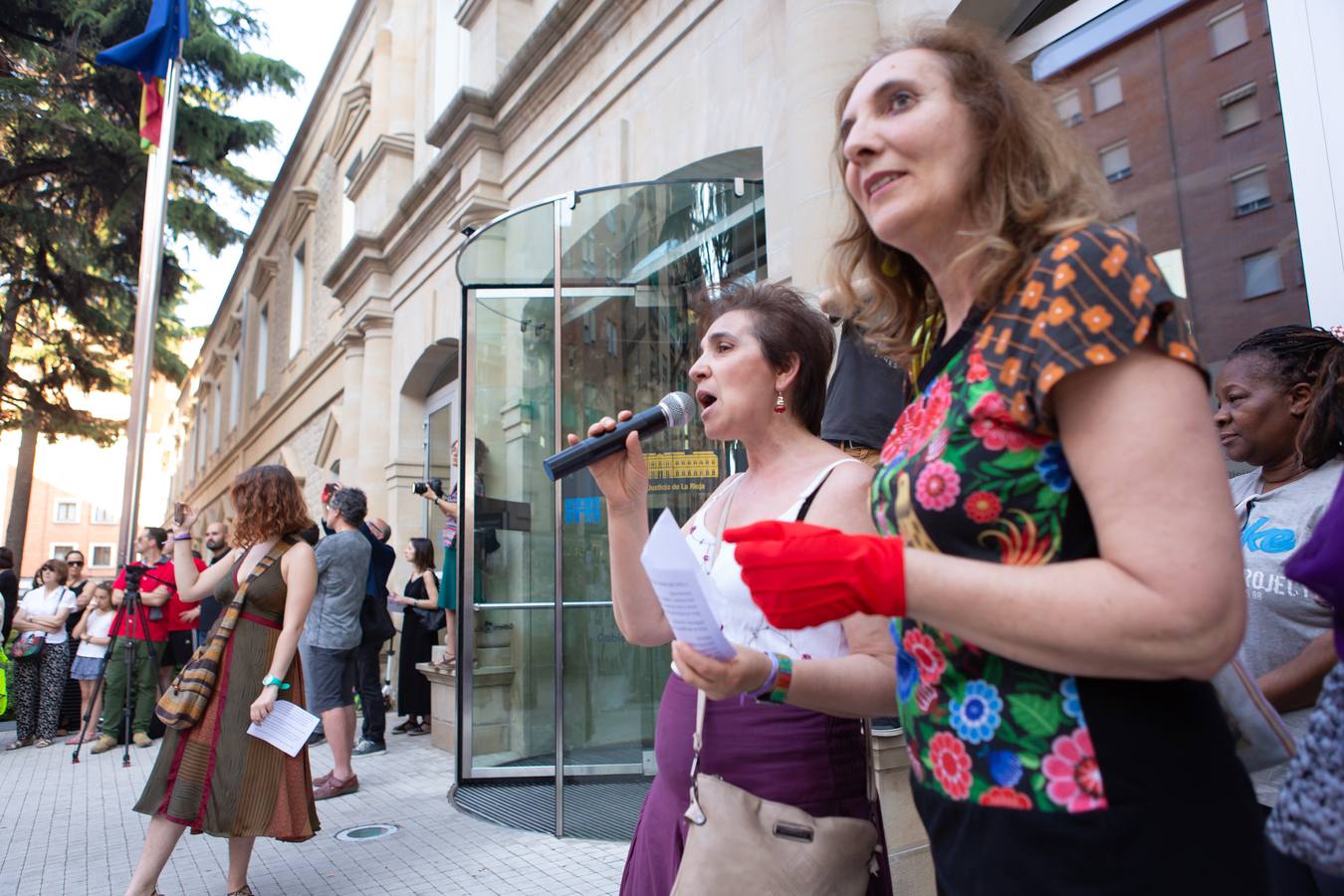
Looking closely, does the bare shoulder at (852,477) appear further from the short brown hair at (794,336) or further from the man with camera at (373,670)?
the man with camera at (373,670)

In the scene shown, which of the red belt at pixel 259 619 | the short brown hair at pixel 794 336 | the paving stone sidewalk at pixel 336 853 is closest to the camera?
the short brown hair at pixel 794 336

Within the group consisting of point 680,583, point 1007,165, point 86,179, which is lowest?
point 680,583

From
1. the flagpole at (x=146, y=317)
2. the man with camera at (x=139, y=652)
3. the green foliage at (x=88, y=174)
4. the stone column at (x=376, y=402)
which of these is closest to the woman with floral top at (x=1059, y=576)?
the man with camera at (x=139, y=652)

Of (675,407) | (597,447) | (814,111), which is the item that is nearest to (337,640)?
(814,111)

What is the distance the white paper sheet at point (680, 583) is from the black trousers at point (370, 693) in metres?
6.69

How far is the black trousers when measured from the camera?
7.41 meters

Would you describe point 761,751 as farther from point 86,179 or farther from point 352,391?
point 86,179

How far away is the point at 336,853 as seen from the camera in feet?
15.3

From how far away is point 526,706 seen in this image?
6.08 m

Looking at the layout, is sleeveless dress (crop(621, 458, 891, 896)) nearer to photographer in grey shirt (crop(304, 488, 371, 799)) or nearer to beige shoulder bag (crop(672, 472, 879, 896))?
beige shoulder bag (crop(672, 472, 879, 896))

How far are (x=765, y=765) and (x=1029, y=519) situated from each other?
0.86 meters

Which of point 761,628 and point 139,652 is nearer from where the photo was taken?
point 761,628

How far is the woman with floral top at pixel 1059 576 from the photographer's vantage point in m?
0.85

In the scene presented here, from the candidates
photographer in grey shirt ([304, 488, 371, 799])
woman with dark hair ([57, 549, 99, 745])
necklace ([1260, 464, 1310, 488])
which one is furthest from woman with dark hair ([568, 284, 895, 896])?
woman with dark hair ([57, 549, 99, 745])
